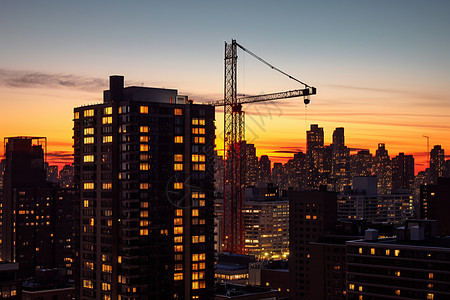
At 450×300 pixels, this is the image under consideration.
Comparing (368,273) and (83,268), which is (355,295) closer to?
(368,273)

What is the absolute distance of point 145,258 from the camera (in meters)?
180

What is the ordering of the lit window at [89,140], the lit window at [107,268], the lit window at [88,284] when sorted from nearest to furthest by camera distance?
the lit window at [107,268] → the lit window at [88,284] → the lit window at [89,140]

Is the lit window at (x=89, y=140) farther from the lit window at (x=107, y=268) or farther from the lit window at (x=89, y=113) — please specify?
the lit window at (x=107, y=268)

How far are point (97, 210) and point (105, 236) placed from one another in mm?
7020

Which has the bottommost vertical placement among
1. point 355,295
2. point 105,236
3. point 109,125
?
point 355,295

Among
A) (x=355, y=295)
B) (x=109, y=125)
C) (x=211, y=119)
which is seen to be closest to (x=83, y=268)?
(x=109, y=125)

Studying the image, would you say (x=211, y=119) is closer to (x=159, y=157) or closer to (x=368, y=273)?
(x=159, y=157)

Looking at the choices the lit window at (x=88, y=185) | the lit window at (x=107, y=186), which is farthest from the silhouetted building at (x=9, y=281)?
the lit window at (x=107, y=186)

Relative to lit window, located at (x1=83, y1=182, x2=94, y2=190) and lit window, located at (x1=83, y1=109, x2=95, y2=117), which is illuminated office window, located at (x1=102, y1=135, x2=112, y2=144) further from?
lit window, located at (x1=83, y1=182, x2=94, y2=190)

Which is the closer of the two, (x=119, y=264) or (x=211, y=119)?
(x=119, y=264)

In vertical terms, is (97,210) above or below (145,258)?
above

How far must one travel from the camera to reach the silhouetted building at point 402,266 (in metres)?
174

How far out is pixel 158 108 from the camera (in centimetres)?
18675

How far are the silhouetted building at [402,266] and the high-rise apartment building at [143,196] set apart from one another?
37.4 meters
